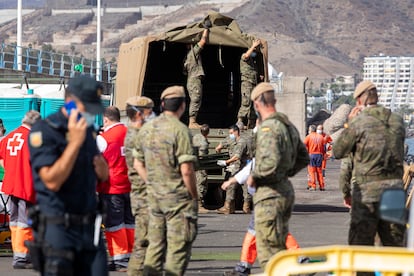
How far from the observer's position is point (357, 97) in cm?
1228

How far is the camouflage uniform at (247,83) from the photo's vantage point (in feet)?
78.9

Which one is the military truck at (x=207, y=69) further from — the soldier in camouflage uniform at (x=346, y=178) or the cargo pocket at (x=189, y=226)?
the cargo pocket at (x=189, y=226)

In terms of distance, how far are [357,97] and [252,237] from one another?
2167 mm

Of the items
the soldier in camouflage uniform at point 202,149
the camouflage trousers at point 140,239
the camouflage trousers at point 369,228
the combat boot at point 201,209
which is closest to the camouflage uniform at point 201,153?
the soldier in camouflage uniform at point 202,149

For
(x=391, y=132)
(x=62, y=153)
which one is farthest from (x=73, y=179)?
(x=391, y=132)

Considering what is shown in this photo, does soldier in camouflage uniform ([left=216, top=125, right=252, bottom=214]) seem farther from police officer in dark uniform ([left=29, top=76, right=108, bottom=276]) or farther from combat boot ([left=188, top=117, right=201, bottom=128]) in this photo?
police officer in dark uniform ([left=29, top=76, right=108, bottom=276])

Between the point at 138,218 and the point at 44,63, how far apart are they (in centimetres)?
3490

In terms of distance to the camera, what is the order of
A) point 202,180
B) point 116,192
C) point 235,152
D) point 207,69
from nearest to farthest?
point 116,192
point 235,152
point 202,180
point 207,69

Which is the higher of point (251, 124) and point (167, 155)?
point (167, 155)

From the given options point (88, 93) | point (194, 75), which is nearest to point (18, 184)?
point (88, 93)

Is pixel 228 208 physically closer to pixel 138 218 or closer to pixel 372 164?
pixel 138 218

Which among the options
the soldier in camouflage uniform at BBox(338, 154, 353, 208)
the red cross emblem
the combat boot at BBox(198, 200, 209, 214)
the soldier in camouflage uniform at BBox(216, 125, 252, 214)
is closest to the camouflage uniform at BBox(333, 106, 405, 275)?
the soldier in camouflage uniform at BBox(338, 154, 353, 208)

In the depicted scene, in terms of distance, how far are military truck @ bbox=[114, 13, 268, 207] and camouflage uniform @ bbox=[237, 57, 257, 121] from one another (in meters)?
0.21

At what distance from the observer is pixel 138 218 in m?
13.2
